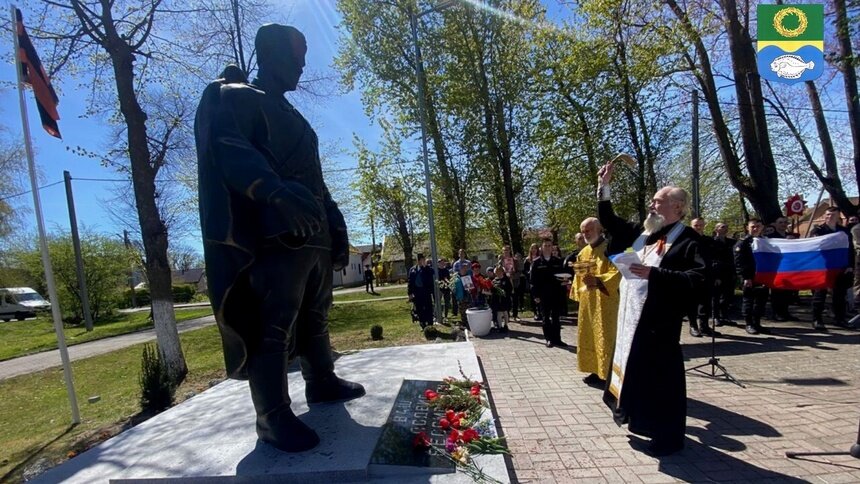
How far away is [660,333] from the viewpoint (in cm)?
314

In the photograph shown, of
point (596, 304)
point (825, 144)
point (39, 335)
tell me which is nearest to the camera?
point (596, 304)

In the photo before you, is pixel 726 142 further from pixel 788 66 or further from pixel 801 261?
pixel 801 261

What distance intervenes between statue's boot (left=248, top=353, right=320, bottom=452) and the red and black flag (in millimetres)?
5406

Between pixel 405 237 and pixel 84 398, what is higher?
pixel 405 237

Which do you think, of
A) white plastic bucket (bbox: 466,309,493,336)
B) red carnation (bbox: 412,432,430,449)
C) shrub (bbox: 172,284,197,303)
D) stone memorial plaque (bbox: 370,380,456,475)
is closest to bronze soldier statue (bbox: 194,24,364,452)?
stone memorial plaque (bbox: 370,380,456,475)

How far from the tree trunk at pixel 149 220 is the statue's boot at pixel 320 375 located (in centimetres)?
503

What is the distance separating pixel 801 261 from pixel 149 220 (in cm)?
1046

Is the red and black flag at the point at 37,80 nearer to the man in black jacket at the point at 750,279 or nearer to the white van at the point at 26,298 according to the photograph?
the man in black jacket at the point at 750,279

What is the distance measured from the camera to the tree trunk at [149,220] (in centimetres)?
727

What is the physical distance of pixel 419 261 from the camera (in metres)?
11.7

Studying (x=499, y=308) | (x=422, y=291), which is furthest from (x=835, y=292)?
(x=422, y=291)

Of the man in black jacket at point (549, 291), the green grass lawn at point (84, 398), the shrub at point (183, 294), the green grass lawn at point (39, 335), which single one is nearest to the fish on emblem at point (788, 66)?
the man in black jacket at point (549, 291)

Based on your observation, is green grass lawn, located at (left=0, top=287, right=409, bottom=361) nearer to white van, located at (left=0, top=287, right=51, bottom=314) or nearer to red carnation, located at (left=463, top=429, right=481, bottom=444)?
white van, located at (left=0, top=287, right=51, bottom=314)

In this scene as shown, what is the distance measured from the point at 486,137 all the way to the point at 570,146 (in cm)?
291
